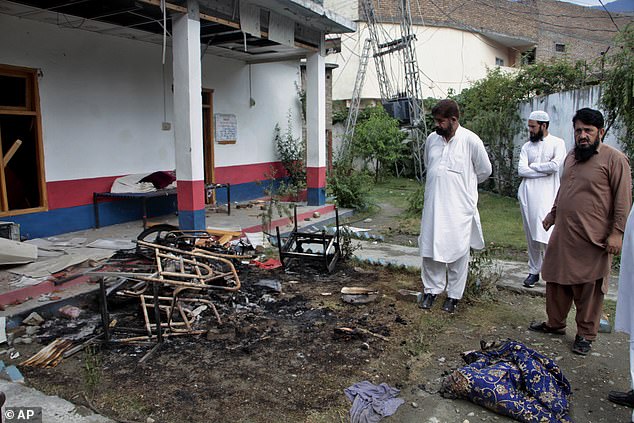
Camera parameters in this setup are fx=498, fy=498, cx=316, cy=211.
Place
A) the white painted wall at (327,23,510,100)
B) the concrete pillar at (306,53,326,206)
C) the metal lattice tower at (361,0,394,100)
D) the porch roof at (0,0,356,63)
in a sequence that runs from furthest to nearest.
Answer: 1. the white painted wall at (327,23,510,100)
2. the metal lattice tower at (361,0,394,100)
3. the concrete pillar at (306,53,326,206)
4. the porch roof at (0,0,356,63)

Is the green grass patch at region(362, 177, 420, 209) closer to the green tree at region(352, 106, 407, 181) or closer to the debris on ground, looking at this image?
the green tree at region(352, 106, 407, 181)

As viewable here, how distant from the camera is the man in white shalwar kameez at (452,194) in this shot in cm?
479

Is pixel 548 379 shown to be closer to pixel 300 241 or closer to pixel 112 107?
pixel 300 241

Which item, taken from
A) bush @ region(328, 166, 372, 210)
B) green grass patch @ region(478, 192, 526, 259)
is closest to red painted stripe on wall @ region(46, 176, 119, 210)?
bush @ region(328, 166, 372, 210)

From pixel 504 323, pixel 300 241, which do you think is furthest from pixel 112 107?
pixel 504 323

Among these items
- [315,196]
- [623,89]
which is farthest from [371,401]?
[315,196]

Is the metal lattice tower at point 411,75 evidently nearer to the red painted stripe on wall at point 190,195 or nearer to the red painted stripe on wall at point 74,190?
the red painted stripe on wall at point 190,195

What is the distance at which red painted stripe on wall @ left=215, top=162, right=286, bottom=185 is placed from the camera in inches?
434

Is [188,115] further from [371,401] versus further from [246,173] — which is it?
[371,401]

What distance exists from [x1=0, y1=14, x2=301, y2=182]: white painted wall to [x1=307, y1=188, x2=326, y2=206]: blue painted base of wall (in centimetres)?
213

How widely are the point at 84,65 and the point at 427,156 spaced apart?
5.78 meters

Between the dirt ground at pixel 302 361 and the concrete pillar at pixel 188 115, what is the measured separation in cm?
236

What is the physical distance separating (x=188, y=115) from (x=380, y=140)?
33.6ft

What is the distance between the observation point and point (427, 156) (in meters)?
5.07
